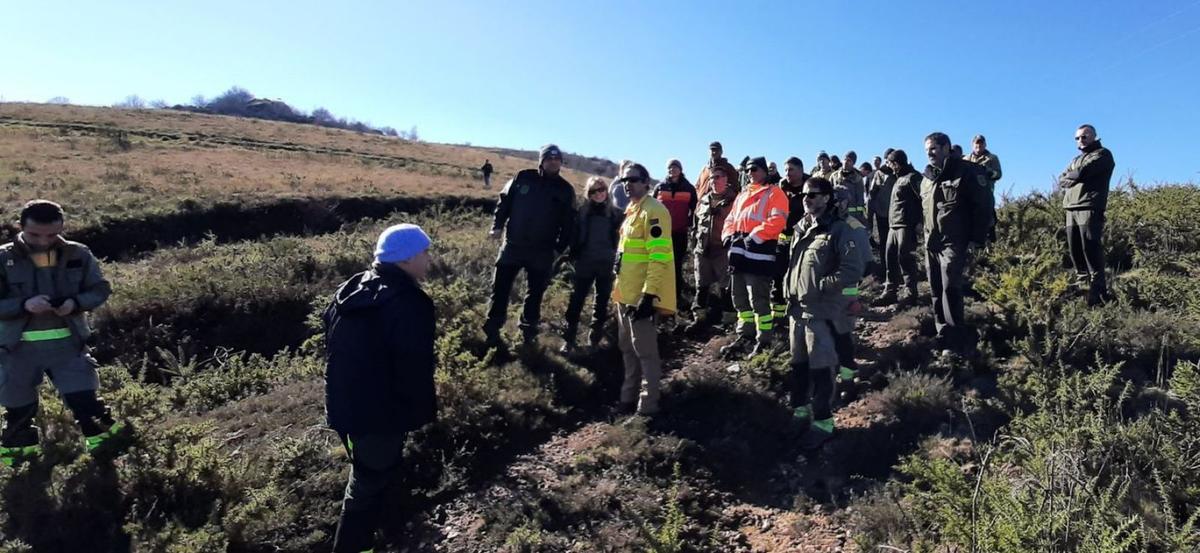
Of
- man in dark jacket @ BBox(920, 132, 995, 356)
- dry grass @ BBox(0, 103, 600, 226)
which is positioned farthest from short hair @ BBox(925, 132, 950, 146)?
dry grass @ BBox(0, 103, 600, 226)

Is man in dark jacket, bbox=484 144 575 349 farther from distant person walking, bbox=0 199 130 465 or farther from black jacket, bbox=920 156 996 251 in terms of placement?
black jacket, bbox=920 156 996 251

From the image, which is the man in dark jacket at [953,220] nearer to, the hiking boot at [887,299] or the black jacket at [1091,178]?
the black jacket at [1091,178]

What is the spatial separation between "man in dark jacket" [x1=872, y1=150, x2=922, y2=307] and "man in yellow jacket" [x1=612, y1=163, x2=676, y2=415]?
11.9ft

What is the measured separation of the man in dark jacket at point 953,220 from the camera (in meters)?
5.85

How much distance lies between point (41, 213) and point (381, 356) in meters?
3.12

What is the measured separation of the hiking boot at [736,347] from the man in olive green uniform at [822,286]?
5.72 ft

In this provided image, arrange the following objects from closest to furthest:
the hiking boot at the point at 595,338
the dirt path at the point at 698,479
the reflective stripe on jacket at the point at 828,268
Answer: the dirt path at the point at 698,479
the reflective stripe on jacket at the point at 828,268
the hiking boot at the point at 595,338

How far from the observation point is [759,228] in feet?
20.6

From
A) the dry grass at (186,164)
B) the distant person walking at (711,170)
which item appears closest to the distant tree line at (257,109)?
the dry grass at (186,164)

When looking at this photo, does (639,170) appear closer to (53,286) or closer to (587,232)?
(587,232)

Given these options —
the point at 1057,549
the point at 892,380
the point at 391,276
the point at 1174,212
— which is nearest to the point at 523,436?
the point at 391,276

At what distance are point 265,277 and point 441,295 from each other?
4203 mm

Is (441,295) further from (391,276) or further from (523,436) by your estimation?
(391,276)

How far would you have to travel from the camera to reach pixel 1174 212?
28.7 ft
